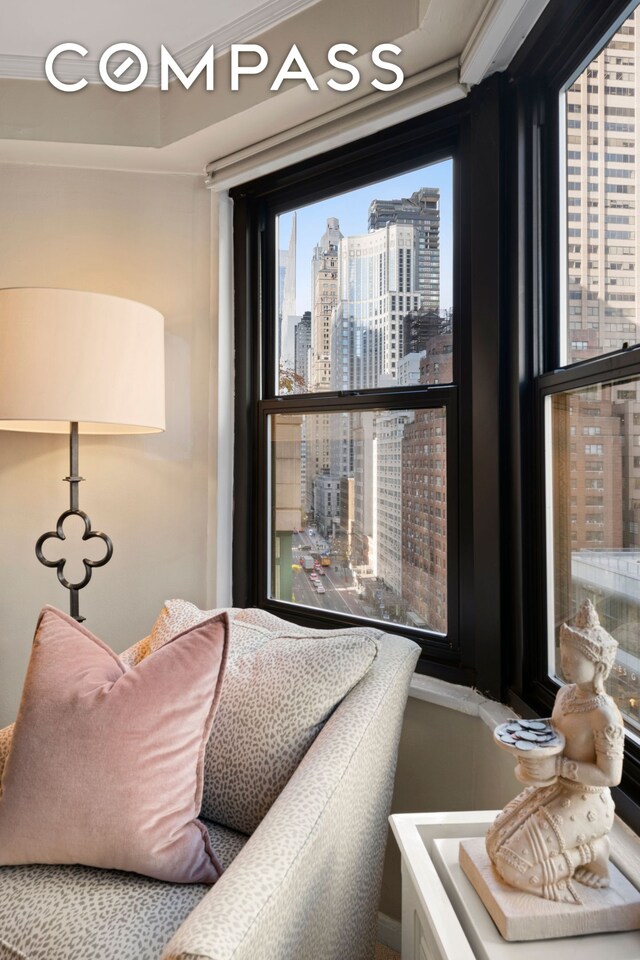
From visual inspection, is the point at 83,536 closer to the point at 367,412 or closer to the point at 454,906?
the point at 367,412

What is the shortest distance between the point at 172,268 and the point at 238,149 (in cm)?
43

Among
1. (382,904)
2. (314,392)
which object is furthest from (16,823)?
(314,392)

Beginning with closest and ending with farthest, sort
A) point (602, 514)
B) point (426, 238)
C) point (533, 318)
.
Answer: point (602, 514) < point (533, 318) < point (426, 238)

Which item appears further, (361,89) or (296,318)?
(296,318)

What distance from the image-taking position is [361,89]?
5.08 ft

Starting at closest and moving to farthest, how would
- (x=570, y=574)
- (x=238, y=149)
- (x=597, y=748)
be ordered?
(x=597, y=748)
(x=570, y=574)
(x=238, y=149)

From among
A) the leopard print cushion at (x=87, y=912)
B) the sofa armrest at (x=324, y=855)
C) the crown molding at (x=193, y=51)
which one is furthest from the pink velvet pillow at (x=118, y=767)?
the crown molding at (x=193, y=51)

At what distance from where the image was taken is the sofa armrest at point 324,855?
2.25 feet

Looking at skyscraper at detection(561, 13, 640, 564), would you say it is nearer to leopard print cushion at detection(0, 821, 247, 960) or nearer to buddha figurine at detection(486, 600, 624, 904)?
buddha figurine at detection(486, 600, 624, 904)

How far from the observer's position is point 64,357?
5.06ft

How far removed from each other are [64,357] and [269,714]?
102 centimetres

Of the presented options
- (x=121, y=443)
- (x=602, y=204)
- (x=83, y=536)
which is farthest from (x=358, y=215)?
(x=83, y=536)

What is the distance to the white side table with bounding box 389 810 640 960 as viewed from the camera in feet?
2.27

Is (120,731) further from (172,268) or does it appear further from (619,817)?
(172,268)
